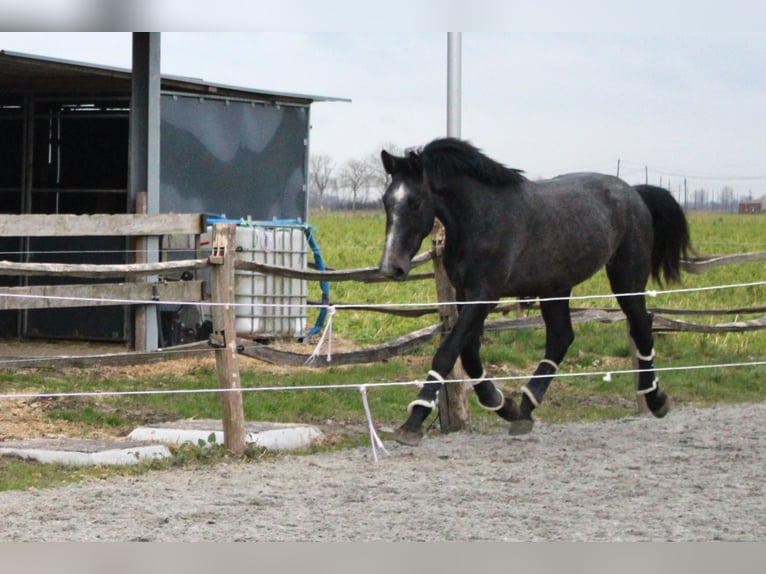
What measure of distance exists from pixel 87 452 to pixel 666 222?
4.68 m

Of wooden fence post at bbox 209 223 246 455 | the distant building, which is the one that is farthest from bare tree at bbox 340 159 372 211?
wooden fence post at bbox 209 223 246 455

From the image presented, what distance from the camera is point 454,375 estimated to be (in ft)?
29.6

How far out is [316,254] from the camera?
14.0m

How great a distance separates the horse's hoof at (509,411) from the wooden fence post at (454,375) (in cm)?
34

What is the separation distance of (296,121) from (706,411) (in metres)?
6.13

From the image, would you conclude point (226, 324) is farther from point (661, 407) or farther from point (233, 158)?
point (233, 158)

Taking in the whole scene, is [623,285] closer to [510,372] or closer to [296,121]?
[510,372]

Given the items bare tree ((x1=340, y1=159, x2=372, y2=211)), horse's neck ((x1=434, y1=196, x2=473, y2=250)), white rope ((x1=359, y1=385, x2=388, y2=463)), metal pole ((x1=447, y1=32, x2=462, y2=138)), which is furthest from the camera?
bare tree ((x1=340, y1=159, x2=372, y2=211))

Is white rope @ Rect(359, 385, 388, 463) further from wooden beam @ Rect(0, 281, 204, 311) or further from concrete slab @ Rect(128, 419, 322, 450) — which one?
wooden beam @ Rect(0, 281, 204, 311)

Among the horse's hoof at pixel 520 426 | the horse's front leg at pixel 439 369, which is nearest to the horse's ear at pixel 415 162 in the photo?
the horse's front leg at pixel 439 369

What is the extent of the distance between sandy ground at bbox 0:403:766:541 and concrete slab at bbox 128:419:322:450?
28cm

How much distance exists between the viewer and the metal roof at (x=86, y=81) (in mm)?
11608

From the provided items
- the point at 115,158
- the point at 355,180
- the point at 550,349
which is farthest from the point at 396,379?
the point at 355,180

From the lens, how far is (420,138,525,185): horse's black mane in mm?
8164
